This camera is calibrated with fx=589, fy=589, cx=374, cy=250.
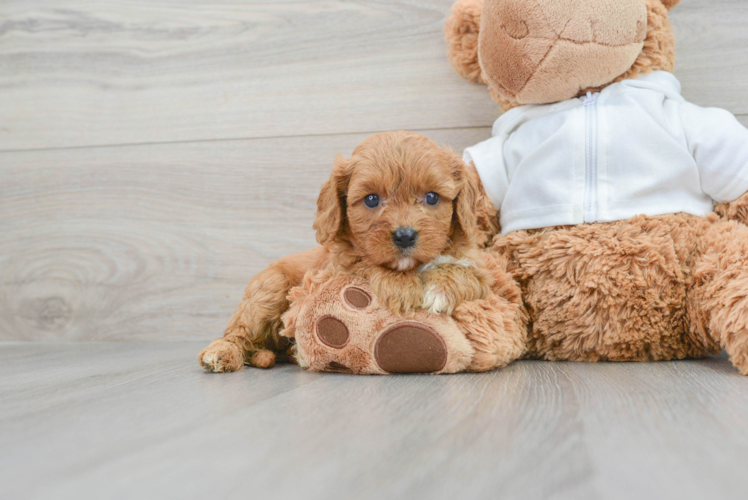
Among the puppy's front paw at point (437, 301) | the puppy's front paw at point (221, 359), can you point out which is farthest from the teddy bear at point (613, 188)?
the puppy's front paw at point (221, 359)

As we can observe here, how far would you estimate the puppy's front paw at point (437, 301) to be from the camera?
111 cm

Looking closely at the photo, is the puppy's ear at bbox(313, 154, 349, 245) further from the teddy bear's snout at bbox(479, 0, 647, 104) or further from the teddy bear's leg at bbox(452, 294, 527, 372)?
the teddy bear's snout at bbox(479, 0, 647, 104)

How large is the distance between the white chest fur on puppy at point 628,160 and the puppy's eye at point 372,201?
371 millimetres

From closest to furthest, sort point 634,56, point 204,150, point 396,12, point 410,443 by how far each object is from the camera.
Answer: point 410,443 → point 634,56 → point 396,12 → point 204,150

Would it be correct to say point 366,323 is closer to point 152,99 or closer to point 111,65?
point 152,99

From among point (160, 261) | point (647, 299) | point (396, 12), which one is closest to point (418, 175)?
point (647, 299)

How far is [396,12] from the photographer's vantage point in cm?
171

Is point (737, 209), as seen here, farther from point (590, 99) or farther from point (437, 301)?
point (437, 301)

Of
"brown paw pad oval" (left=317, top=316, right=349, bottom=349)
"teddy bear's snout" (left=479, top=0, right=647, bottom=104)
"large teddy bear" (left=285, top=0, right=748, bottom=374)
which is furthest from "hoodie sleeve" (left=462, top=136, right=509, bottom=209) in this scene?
"brown paw pad oval" (left=317, top=316, right=349, bottom=349)

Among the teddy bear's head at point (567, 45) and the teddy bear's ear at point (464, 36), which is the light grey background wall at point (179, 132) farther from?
the teddy bear's head at point (567, 45)

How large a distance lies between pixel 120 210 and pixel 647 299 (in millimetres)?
1551

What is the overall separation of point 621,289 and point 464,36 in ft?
2.39

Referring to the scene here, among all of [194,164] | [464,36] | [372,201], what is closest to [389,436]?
[372,201]

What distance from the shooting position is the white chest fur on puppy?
1.23 m
